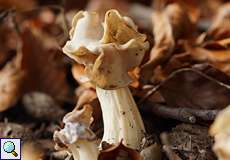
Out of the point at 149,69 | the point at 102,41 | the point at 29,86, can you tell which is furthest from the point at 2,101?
the point at 102,41

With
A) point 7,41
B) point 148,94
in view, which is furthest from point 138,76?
point 7,41

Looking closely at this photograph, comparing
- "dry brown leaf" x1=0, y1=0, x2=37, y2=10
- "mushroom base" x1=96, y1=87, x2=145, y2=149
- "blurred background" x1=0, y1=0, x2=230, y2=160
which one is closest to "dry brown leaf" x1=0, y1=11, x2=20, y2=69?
"blurred background" x1=0, y1=0, x2=230, y2=160

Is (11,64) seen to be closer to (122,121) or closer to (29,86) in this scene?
(29,86)

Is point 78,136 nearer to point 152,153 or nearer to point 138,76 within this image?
point 152,153

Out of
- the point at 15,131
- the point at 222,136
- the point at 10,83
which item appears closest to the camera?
the point at 222,136

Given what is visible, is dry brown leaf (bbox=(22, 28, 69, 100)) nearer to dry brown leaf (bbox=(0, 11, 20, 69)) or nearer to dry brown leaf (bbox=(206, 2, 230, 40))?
dry brown leaf (bbox=(0, 11, 20, 69))

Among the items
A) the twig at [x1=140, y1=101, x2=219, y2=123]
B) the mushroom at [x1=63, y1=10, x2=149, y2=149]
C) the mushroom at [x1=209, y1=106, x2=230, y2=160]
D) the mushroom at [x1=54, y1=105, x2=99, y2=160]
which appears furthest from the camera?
the twig at [x1=140, y1=101, x2=219, y2=123]
